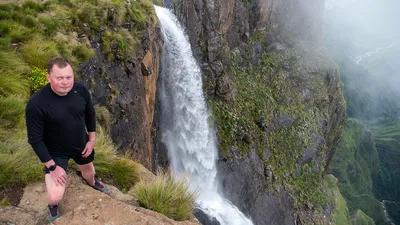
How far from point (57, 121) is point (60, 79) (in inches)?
25.3

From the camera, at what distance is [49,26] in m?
10.5

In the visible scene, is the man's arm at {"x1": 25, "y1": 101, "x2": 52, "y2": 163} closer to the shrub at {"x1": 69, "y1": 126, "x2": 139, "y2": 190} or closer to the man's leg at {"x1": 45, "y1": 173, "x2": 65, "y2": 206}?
the man's leg at {"x1": 45, "y1": 173, "x2": 65, "y2": 206}

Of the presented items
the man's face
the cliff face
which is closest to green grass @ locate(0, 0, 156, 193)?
the man's face

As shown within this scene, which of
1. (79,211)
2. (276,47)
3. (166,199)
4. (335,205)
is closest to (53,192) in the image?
(79,211)

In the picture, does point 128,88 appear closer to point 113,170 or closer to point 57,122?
point 113,170

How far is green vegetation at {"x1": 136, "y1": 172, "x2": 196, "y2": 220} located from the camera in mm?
5305

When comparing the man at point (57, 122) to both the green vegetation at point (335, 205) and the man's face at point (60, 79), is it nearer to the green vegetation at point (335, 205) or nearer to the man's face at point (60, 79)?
the man's face at point (60, 79)

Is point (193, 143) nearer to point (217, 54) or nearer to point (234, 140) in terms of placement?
point (234, 140)

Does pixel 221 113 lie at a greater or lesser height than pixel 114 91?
lesser

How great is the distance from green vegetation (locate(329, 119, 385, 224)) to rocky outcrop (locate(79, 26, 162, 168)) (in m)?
80.2

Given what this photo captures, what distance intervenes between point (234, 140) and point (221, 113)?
10.3ft

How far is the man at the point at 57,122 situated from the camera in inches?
161

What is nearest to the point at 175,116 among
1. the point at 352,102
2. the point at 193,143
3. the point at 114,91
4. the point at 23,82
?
the point at 193,143

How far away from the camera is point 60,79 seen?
4.07 metres
